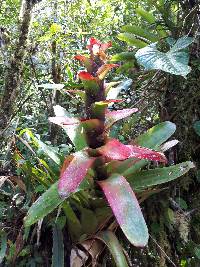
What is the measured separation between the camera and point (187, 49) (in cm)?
158

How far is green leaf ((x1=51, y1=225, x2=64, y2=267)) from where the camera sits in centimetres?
108

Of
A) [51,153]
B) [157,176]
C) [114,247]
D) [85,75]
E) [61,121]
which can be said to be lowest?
[114,247]

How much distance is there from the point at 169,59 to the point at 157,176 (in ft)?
1.89

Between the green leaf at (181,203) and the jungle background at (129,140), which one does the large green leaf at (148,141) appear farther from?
the green leaf at (181,203)

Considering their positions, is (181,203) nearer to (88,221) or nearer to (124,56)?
(88,221)

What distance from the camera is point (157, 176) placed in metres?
1.10

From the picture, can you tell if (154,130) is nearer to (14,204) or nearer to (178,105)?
(178,105)

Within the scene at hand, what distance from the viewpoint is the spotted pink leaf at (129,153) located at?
3.25 ft

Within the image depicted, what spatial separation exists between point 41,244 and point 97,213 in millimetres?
227

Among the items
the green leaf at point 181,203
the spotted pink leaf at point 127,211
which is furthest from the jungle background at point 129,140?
the spotted pink leaf at point 127,211

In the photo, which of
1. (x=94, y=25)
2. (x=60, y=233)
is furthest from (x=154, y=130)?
A: (x=94, y=25)

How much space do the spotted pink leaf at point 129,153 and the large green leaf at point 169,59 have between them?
45 cm

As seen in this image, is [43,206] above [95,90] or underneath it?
underneath

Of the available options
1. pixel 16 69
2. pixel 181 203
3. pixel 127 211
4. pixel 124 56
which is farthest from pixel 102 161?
pixel 16 69
